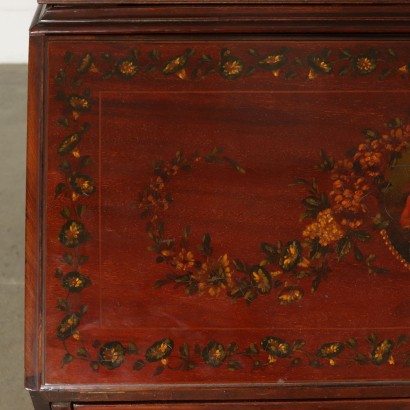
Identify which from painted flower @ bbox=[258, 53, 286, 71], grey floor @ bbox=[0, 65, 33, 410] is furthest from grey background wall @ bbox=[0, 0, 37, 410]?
painted flower @ bbox=[258, 53, 286, 71]

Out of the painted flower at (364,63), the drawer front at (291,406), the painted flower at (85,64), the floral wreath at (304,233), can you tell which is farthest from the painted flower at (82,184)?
the painted flower at (364,63)

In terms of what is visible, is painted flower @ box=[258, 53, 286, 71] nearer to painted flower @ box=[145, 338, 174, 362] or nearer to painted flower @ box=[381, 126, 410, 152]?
painted flower @ box=[381, 126, 410, 152]

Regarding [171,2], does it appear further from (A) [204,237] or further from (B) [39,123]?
(A) [204,237]

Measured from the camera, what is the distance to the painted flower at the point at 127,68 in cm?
132

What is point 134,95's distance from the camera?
132 centimetres

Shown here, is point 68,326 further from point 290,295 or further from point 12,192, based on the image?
point 12,192

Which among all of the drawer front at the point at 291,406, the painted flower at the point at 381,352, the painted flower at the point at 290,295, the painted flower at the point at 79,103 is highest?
the painted flower at the point at 79,103

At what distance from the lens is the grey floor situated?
195 cm

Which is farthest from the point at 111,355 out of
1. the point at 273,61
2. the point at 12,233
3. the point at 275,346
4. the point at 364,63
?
the point at 12,233

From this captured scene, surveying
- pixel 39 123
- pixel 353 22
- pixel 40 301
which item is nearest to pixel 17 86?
pixel 39 123

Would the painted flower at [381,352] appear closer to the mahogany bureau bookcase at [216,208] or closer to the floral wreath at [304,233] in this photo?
the mahogany bureau bookcase at [216,208]

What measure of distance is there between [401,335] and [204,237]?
0.46 meters

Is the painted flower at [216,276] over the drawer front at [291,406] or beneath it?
over

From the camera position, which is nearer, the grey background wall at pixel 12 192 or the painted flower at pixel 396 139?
the painted flower at pixel 396 139
